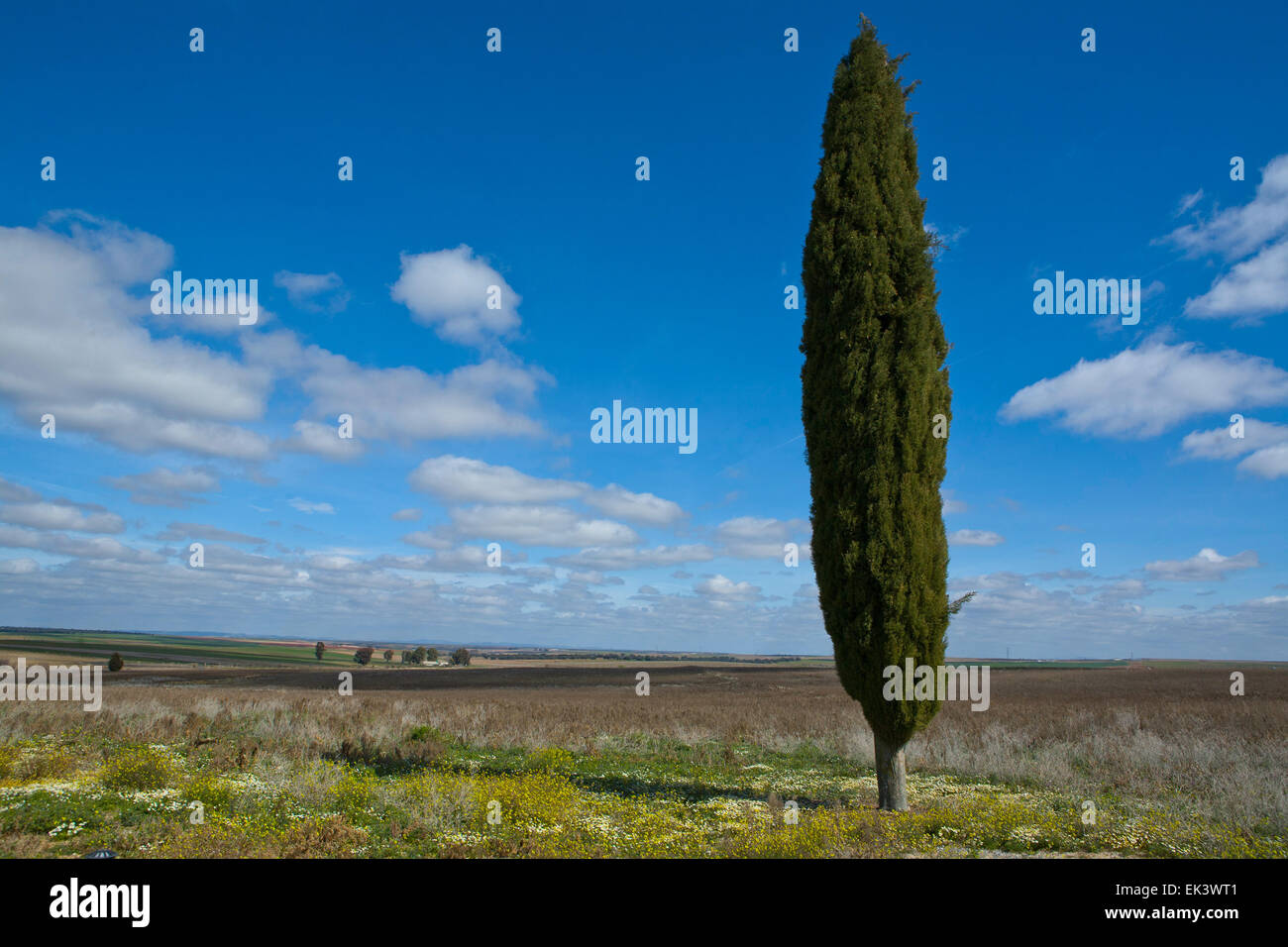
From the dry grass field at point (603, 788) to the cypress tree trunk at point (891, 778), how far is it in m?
0.28

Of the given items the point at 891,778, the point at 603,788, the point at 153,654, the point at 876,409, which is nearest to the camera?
the point at 891,778

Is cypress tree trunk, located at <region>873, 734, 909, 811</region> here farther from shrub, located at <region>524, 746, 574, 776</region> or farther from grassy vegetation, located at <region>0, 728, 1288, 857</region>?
shrub, located at <region>524, 746, 574, 776</region>

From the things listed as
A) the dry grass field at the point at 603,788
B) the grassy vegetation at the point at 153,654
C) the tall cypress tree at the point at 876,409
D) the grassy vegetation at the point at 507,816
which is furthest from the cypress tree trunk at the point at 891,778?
the grassy vegetation at the point at 153,654

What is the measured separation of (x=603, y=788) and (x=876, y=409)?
785 centimetres

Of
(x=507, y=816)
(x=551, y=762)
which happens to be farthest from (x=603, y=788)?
(x=507, y=816)

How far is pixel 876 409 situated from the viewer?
32.7 feet

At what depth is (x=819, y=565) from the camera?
414 inches

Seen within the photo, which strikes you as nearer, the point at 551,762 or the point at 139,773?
the point at 139,773

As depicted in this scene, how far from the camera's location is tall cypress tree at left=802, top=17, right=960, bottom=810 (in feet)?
31.9

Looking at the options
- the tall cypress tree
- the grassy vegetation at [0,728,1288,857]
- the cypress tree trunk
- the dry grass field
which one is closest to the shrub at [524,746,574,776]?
the dry grass field

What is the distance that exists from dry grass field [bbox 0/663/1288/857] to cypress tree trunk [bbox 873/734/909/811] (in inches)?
11.0

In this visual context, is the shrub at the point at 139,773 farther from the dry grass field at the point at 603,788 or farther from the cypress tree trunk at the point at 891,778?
the cypress tree trunk at the point at 891,778

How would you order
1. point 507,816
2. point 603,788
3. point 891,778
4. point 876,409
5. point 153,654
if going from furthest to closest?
point 153,654, point 603,788, point 876,409, point 891,778, point 507,816

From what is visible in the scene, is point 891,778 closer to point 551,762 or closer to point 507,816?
point 507,816
